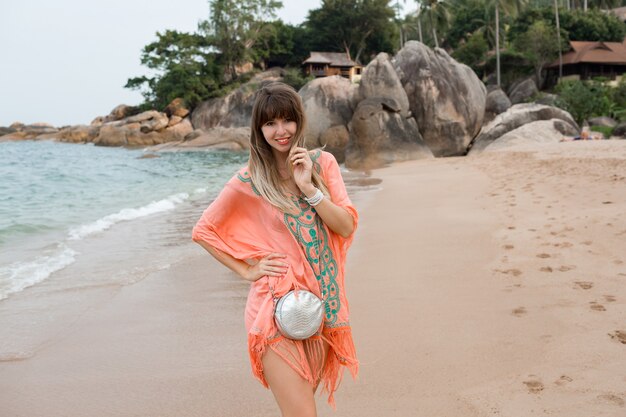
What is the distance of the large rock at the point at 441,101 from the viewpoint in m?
20.0

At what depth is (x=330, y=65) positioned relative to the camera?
4653 cm

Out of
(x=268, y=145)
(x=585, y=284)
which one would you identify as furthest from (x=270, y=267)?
(x=585, y=284)

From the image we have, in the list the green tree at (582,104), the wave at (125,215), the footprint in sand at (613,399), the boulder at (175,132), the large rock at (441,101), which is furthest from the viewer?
the boulder at (175,132)

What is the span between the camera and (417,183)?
1214cm

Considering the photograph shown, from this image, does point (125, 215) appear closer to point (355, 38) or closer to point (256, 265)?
point (256, 265)

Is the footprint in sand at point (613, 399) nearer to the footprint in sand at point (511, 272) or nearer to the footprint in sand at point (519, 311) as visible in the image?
the footprint in sand at point (519, 311)

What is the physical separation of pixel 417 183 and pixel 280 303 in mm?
10528

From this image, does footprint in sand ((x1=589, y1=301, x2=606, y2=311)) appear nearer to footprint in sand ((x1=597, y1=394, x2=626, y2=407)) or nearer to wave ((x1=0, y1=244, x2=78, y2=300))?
footprint in sand ((x1=597, y1=394, x2=626, y2=407))

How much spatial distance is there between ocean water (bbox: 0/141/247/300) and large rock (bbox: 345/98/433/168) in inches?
187

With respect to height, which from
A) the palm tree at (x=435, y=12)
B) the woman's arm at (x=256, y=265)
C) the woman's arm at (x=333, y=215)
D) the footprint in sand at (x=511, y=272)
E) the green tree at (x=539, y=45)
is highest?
the palm tree at (x=435, y=12)

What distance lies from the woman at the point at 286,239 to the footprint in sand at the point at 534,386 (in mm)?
1244

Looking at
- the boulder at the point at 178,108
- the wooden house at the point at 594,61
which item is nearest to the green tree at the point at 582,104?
the wooden house at the point at 594,61

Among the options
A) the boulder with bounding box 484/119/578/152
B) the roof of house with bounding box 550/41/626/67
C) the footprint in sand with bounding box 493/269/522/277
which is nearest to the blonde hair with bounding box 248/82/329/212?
the footprint in sand with bounding box 493/269/522/277

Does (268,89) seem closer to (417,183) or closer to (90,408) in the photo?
(90,408)
